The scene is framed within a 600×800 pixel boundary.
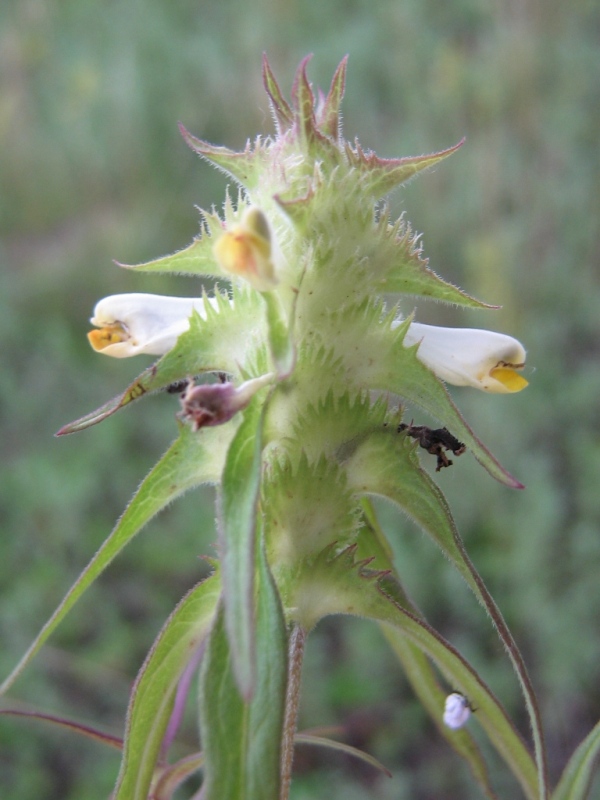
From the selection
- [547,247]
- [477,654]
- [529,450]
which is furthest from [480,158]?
[477,654]

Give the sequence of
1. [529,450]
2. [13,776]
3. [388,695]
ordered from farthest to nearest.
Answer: [529,450], [388,695], [13,776]

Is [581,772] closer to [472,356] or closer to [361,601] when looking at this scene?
[361,601]

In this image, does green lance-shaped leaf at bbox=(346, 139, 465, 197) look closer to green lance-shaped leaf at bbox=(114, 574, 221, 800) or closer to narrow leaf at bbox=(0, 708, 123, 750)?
green lance-shaped leaf at bbox=(114, 574, 221, 800)

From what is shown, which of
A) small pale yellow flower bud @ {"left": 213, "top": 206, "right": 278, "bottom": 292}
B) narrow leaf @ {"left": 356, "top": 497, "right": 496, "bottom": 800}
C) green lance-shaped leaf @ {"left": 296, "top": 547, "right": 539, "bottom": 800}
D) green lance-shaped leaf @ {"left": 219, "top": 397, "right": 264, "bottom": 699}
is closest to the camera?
green lance-shaped leaf @ {"left": 219, "top": 397, "right": 264, "bottom": 699}

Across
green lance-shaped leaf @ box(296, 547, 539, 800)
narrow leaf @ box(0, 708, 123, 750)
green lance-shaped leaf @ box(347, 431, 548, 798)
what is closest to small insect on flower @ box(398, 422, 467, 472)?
green lance-shaped leaf @ box(347, 431, 548, 798)

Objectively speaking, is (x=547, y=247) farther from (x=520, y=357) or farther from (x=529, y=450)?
(x=520, y=357)
